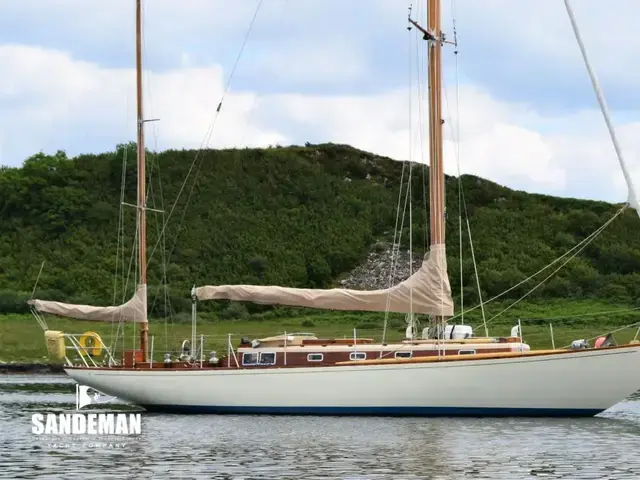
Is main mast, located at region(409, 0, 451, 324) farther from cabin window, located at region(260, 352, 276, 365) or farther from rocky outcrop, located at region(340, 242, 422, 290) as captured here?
rocky outcrop, located at region(340, 242, 422, 290)

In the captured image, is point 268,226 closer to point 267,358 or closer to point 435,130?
point 267,358

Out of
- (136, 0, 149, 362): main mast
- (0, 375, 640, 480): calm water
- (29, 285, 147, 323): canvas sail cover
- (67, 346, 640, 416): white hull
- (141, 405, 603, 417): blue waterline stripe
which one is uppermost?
(136, 0, 149, 362): main mast

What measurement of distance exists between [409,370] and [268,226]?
96580 millimetres

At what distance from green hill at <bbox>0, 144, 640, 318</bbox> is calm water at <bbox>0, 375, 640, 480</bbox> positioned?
6554cm

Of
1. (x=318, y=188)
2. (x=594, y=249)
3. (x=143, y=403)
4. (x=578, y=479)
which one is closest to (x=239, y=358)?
(x=143, y=403)

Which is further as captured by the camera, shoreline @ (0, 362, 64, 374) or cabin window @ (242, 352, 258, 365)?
shoreline @ (0, 362, 64, 374)

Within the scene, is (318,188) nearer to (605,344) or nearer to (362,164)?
(362,164)

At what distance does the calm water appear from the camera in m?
33.2

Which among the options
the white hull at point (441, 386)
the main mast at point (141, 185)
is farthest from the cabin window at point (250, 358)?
the main mast at point (141, 185)

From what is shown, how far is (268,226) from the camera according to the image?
14188 centimetres

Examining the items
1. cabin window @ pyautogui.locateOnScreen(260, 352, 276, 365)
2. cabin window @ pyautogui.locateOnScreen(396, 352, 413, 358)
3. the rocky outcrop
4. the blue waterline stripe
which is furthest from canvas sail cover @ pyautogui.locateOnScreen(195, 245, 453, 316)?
the rocky outcrop

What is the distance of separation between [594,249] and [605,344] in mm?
84789

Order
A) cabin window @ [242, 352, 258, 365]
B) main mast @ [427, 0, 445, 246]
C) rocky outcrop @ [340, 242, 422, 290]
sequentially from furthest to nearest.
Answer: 1. rocky outcrop @ [340, 242, 422, 290]
2. cabin window @ [242, 352, 258, 365]
3. main mast @ [427, 0, 445, 246]

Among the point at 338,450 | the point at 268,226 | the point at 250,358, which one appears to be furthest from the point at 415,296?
the point at 268,226
